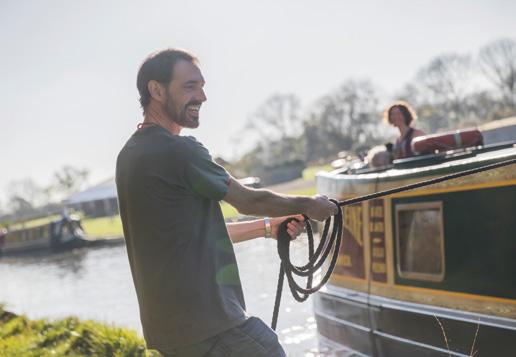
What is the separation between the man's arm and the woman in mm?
4504

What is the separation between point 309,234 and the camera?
273 centimetres

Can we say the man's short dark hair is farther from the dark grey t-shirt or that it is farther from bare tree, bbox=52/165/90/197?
bare tree, bbox=52/165/90/197

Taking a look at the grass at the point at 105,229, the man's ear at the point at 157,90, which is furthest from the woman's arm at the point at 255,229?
the grass at the point at 105,229

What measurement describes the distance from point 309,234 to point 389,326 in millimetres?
2998

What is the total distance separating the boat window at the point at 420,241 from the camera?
4.87 metres

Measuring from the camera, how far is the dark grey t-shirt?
6.93 ft

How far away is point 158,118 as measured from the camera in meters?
2.27

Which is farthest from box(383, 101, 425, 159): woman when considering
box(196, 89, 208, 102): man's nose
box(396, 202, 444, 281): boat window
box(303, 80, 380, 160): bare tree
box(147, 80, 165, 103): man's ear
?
box(303, 80, 380, 160): bare tree

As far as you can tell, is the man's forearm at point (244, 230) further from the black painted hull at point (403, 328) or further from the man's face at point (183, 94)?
the black painted hull at point (403, 328)

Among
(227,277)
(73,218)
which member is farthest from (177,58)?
(73,218)

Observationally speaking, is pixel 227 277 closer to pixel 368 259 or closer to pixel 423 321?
pixel 423 321

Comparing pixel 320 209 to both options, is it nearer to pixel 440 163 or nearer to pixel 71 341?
pixel 440 163

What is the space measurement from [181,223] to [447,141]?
423cm

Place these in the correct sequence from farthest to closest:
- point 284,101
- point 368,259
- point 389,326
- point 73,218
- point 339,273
Result: point 284,101, point 73,218, point 339,273, point 368,259, point 389,326
